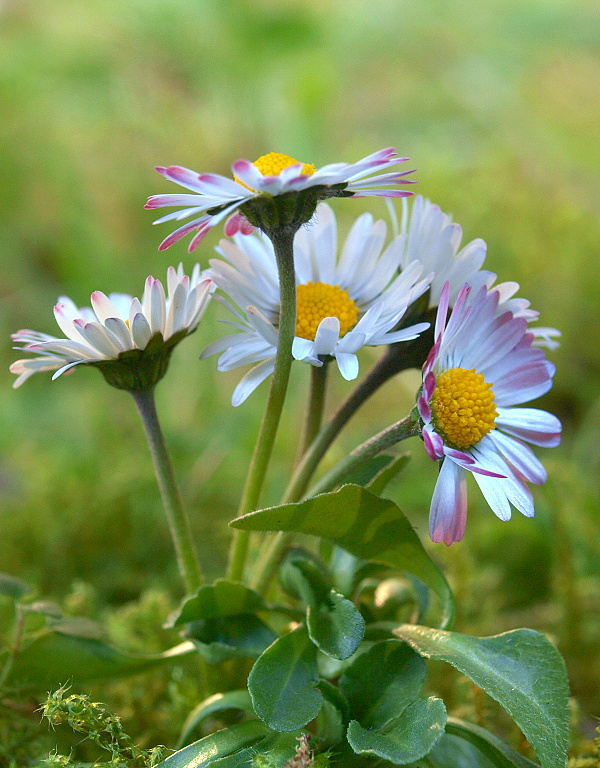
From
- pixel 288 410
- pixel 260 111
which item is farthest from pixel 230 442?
pixel 260 111

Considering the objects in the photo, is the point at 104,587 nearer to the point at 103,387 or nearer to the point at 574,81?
the point at 103,387

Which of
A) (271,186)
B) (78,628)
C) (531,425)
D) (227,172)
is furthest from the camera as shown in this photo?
(227,172)

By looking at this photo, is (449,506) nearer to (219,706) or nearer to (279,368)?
(279,368)

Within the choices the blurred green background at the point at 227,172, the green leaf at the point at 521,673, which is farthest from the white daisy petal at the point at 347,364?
the blurred green background at the point at 227,172

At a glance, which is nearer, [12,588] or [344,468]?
[344,468]

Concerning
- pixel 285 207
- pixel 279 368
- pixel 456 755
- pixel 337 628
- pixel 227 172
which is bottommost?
pixel 456 755

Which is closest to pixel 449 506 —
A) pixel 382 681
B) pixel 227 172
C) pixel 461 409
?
pixel 461 409

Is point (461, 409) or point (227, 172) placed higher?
point (227, 172)
